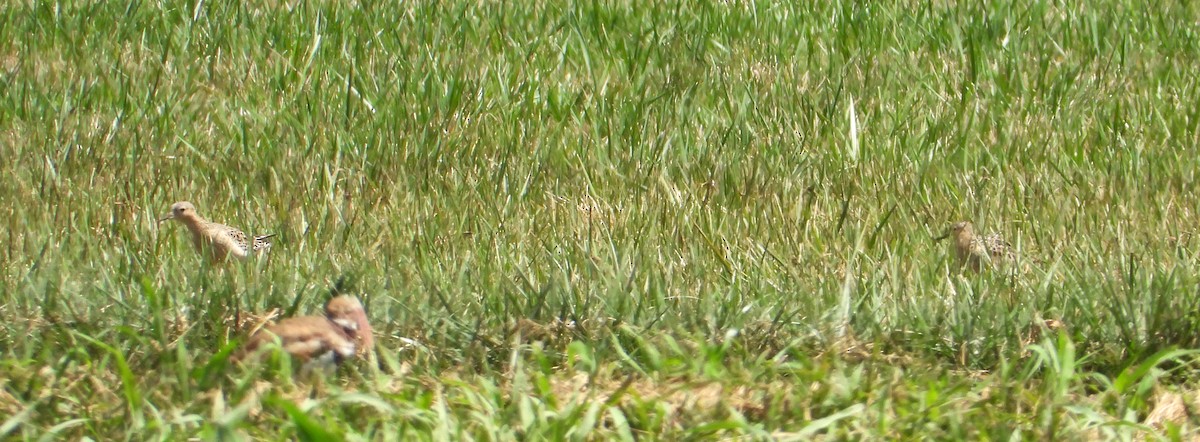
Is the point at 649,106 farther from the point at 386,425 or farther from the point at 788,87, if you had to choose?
the point at 386,425

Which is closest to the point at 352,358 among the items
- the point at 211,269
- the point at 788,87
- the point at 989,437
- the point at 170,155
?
the point at 211,269

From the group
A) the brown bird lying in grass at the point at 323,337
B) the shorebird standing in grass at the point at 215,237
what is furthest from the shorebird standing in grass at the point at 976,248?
the shorebird standing in grass at the point at 215,237

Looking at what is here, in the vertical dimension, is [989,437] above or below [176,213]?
above

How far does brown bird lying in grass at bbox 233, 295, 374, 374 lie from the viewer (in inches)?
145

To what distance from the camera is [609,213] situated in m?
5.22

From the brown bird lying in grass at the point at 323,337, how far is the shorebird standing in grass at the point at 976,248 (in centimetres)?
178

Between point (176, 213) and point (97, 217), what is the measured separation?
0.86 ft

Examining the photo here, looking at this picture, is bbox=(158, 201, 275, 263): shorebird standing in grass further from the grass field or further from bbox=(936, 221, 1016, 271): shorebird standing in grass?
bbox=(936, 221, 1016, 271): shorebird standing in grass

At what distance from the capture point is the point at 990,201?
528 cm

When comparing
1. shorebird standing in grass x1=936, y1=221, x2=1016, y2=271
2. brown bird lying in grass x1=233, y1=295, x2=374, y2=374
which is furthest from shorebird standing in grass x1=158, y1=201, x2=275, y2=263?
shorebird standing in grass x1=936, y1=221, x2=1016, y2=271

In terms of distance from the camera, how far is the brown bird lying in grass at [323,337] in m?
3.69

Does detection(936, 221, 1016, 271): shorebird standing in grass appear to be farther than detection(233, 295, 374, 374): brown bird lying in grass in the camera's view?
Yes

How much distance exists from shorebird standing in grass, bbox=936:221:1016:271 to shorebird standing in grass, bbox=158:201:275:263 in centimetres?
214

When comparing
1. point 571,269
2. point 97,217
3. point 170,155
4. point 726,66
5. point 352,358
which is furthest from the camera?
point 726,66
